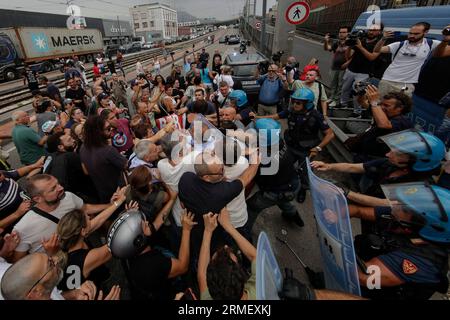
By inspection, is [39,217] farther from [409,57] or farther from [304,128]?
[409,57]

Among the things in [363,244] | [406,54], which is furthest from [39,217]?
[406,54]

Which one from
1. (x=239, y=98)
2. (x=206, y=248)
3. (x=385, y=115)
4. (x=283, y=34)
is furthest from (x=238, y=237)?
(x=283, y=34)

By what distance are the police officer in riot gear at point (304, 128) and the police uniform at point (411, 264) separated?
1.95m

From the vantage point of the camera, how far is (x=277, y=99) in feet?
18.0

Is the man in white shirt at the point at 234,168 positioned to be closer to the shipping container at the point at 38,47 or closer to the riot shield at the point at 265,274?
the riot shield at the point at 265,274

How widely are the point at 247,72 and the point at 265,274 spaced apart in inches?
309

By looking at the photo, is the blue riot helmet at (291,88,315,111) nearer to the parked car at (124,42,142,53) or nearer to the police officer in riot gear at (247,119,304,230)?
the police officer in riot gear at (247,119,304,230)

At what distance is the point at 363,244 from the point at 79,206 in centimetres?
269

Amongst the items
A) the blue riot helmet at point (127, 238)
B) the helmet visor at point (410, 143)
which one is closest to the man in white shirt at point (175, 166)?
the blue riot helmet at point (127, 238)

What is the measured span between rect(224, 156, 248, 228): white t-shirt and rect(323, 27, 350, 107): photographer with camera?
5094 mm

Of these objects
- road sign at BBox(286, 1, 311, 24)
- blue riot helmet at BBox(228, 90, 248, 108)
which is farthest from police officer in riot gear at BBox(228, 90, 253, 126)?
road sign at BBox(286, 1, 311, 24)

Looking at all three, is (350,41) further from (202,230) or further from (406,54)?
(202,230)

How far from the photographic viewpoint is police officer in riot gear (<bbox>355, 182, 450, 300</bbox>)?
1427mm

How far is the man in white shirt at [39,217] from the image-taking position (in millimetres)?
2027
